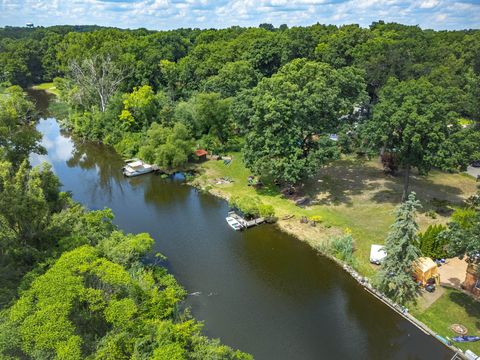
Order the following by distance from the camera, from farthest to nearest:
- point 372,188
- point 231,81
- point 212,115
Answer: point 231,81 < point 212,115 < point 372,188

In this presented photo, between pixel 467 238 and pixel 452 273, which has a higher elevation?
pixel 467 238

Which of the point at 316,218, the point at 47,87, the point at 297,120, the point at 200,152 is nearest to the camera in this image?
the point at 316,218

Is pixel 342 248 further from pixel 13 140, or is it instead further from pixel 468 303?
pixel 13 140

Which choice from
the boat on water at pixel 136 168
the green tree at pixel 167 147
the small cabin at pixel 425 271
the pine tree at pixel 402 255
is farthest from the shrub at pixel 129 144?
the small cabin at pixel 425 271

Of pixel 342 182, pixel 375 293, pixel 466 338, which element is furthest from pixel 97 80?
pixel 466 338

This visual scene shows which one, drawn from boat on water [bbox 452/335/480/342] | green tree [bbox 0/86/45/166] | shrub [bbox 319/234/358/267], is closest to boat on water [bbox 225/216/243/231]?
shrub [bbox 319/234/358/267]

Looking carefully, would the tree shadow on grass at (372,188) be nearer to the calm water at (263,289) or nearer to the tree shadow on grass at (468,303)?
the calm water at (263,289)

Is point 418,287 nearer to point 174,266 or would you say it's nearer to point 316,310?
point 316,310
